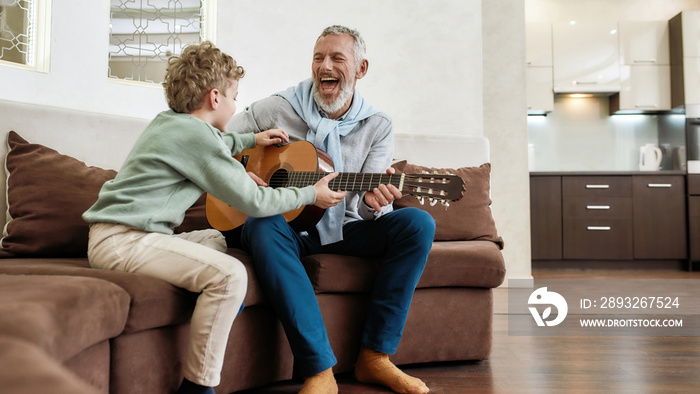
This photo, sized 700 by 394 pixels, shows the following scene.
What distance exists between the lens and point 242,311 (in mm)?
1640

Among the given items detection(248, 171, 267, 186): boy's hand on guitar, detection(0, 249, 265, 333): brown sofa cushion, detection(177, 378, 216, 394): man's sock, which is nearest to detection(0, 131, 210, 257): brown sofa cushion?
detection(0, 249, 265, 333): brown sofa cushion

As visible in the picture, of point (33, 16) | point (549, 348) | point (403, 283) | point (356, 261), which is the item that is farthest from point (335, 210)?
point (33, 16)

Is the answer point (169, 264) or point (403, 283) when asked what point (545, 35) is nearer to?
point (403, 283)

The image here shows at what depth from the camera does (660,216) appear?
209 inches

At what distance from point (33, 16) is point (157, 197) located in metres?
2.03

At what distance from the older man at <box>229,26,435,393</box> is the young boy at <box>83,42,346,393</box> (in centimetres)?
19

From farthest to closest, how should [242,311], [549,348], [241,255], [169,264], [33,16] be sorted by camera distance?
[33,16]
[549,348]
[241,255]
[242,311]
[169,264]

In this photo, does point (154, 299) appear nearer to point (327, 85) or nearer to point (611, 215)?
point (327, 85)

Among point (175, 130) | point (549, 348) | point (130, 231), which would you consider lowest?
point (549, 348)

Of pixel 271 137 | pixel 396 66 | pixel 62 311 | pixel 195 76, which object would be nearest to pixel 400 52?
pixel 396 66

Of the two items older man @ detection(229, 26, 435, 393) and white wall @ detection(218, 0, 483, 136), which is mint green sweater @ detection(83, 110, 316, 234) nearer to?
older man @ detection(229, 26, 435, 393)

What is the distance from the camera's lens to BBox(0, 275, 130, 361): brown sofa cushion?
905 mm

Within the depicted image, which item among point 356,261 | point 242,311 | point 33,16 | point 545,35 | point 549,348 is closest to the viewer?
point 242,311

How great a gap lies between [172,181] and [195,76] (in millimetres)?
309
